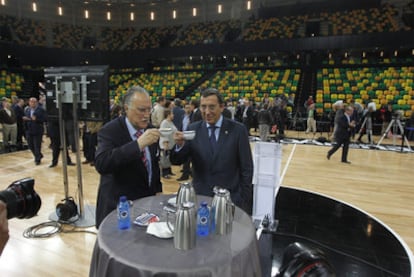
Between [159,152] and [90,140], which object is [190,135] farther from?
[90,140]

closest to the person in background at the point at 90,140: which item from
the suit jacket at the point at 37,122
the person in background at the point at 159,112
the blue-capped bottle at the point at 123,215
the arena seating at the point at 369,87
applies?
the suit jacket at the point at 37,122

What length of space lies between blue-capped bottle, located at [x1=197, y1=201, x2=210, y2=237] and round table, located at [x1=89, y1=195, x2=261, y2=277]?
38 mm

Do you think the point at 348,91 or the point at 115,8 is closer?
the point at 348,91

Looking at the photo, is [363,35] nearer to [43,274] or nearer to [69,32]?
[43,274]

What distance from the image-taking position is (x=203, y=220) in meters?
1.60

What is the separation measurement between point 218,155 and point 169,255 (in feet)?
3.72

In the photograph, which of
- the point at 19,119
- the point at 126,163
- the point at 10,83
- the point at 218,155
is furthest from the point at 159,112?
the point at 10,83

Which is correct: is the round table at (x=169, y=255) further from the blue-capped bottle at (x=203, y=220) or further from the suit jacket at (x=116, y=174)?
the suit jacket at (x=116, y=174)

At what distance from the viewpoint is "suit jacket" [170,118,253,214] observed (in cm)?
242

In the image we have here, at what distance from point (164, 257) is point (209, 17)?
1064 inches

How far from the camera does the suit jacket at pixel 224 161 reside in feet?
7.95

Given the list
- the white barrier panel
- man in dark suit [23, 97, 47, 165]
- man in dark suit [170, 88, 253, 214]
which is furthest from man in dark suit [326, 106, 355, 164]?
man in dark suit [23, 97, 47, 165]

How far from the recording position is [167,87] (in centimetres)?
1967

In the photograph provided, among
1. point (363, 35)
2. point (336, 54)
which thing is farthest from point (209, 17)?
point (363, 35)
